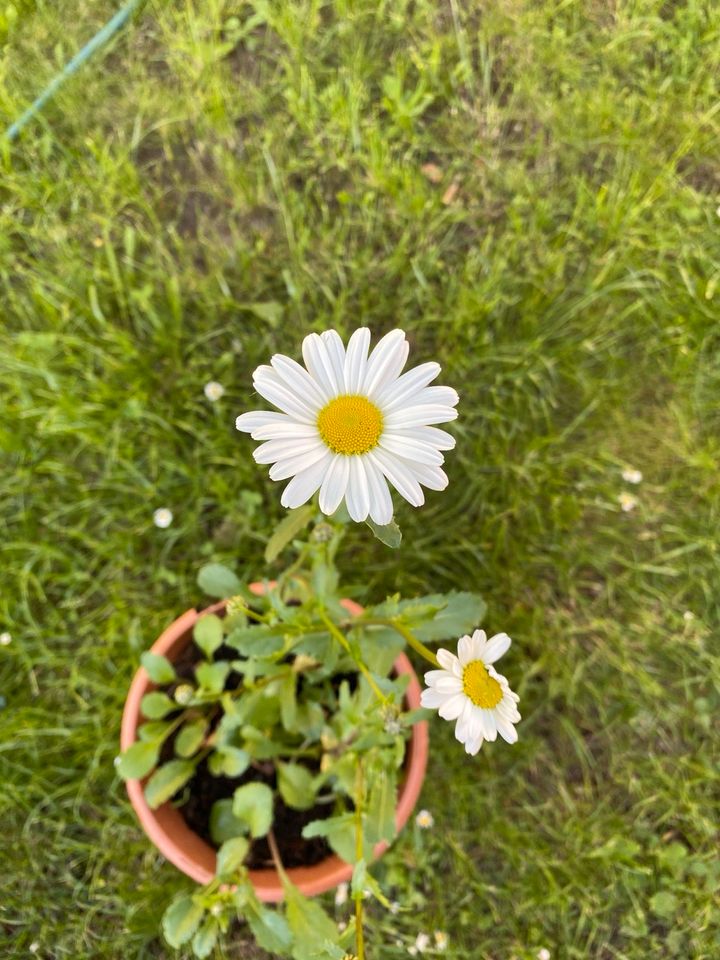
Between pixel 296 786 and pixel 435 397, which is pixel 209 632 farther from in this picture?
pixel 435 397

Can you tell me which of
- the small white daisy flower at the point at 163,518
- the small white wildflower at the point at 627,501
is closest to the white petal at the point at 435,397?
the small white daisy flower at the point at 163,518

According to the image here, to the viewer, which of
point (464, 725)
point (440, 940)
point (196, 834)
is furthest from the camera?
point (440, 940)

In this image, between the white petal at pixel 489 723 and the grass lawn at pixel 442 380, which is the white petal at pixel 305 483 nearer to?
the white petal at pixel 489 723

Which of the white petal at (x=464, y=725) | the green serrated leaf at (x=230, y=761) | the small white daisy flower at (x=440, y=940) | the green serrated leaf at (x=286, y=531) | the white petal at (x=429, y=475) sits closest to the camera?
the white petal at (x=429, y=475)

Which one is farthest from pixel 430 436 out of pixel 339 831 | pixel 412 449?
pixel 339 831

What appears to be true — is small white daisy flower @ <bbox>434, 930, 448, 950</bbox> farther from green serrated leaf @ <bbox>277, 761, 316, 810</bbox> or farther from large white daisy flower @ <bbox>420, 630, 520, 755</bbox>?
large white daisy flower @ <bbox>420, 630, 520, 755</bbox>

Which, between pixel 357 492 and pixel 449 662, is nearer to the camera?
pixel 357 492
